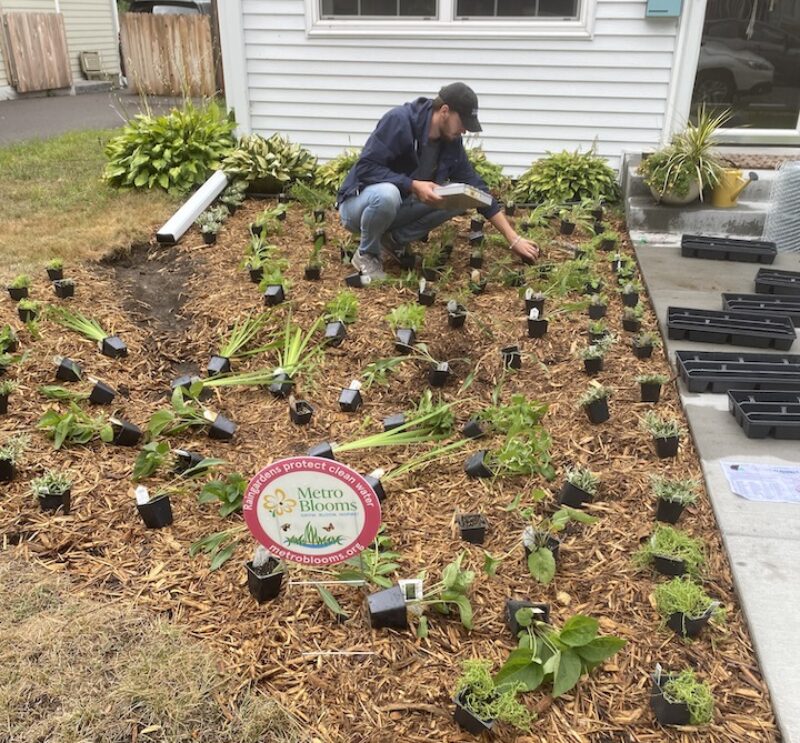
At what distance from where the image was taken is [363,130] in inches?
256

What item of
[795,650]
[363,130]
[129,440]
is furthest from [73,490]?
[363,130]

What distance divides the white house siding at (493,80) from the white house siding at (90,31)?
1291 centimetres

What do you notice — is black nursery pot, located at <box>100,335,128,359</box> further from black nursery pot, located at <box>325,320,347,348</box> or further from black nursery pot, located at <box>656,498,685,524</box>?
black nursery pot, located at <box>656,498,685,524</box>

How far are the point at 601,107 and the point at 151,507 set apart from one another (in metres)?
5.11

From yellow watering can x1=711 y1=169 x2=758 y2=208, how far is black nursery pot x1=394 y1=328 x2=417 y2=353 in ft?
10.0

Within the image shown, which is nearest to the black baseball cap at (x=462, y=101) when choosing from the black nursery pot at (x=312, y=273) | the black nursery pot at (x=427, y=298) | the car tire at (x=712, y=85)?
the black nursery pot at (x=427, y=298)

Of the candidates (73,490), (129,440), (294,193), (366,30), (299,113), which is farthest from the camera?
(299,113)

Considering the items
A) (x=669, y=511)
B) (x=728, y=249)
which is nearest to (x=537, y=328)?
(x=669, y=511)

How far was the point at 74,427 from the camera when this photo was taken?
279 centimetres

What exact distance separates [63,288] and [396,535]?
2.56 m

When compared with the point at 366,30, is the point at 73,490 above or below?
below

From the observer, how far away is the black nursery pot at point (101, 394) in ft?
9.88

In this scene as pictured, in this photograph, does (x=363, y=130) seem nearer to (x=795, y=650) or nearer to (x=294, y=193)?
(x=294, y=193)

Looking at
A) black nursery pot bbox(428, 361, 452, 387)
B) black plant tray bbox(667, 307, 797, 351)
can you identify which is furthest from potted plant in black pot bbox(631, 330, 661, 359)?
black nursery pot bbox(428, 361, 452, 387)
